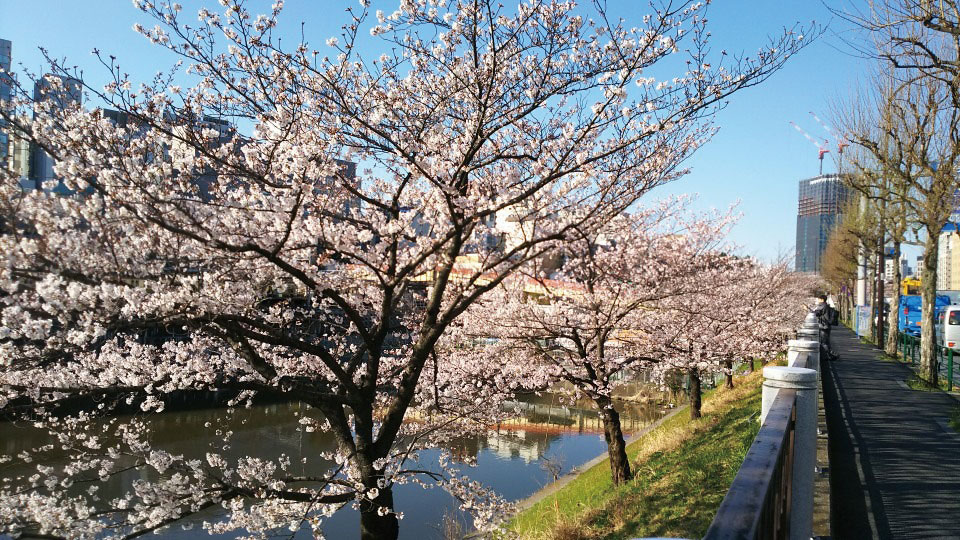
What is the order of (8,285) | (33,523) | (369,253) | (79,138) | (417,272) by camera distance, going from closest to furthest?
(8,285) → (79,138) → (33,523) → (369,253) → (417,272)

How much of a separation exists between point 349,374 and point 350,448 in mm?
926

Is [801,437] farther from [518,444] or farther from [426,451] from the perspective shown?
[518,444]

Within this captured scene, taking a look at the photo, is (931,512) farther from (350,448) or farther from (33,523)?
(33,523)

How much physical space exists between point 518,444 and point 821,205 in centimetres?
3612

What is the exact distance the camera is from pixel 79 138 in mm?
4602

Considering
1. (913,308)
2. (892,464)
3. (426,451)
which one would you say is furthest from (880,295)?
(892,464)

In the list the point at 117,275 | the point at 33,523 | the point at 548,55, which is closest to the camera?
the point at 117,275

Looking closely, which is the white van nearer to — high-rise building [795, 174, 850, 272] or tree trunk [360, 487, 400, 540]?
high-rise building [795, 174, 850, 272]

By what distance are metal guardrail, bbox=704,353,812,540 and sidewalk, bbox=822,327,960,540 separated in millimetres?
2691

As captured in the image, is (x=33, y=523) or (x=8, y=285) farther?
(x=33, y=523)

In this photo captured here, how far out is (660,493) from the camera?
8891 millimetres

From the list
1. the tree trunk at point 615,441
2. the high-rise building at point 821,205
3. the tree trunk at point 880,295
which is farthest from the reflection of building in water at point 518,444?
the tree trunk at point 880,295

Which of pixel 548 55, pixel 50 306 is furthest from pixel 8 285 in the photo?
pixel 548 55

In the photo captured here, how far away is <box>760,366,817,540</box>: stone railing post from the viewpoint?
3254mm
